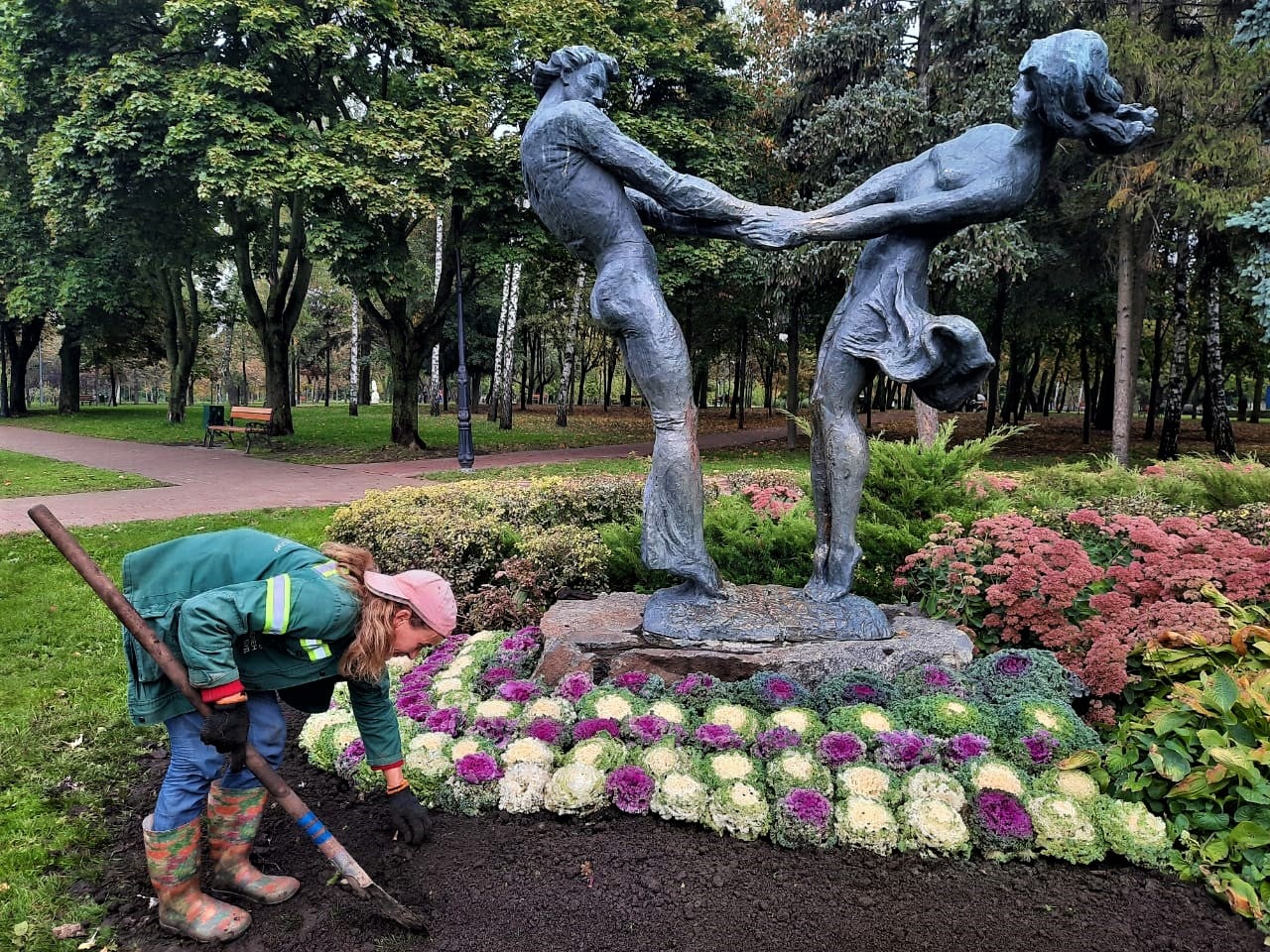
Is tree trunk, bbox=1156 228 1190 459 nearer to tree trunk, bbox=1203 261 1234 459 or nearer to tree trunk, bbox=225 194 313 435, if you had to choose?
tree trunk, bbox=1203 261 1234 459

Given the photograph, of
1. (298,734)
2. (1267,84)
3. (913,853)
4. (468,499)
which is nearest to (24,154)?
(468,499)

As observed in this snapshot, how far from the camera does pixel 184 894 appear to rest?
2457 mm

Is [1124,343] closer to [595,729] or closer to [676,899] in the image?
[595,729]

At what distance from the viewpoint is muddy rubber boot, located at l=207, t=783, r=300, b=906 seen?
2.62m

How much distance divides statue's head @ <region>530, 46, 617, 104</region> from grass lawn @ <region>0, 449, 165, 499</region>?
1054 cm

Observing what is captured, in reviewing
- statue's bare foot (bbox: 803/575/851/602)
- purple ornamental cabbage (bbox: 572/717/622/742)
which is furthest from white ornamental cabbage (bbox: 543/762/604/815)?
statue's bare foot (bbox: 803/575/851/602)

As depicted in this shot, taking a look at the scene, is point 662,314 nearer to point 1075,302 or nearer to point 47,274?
point 1075,302

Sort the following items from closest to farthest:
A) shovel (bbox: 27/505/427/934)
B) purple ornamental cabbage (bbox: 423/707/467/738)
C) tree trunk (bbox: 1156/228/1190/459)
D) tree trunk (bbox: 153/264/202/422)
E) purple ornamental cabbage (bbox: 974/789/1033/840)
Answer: shovel (bbox: 27/505/427/934), purple ornamental cabbage (bbox: 974/789/1033/840), purple ornamental cabbage (bbox: 423/707/467/738), tree trunk (bbox: 1156/228/1190/459), tree trunk (bbox: 153/264/202/422)

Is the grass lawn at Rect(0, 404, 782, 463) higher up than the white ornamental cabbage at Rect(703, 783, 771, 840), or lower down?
higher up

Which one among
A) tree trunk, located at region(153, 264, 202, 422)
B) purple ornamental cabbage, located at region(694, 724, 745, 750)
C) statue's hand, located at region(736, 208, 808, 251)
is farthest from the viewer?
tree trunk, located at region(153, 264, 202, 422)

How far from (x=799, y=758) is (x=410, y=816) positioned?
1527mm

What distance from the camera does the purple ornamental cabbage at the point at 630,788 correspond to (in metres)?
2.96

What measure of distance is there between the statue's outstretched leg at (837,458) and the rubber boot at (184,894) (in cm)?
293

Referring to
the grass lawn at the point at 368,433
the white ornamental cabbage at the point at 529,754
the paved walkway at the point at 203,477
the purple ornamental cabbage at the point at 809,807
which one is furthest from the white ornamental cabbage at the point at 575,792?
the grass lawn at the point at 368,433
